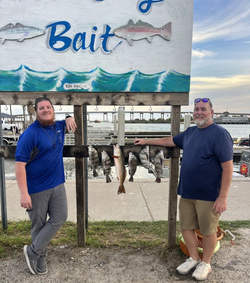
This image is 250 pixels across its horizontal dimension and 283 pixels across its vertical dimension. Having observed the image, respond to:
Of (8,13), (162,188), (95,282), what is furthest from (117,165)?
(162,188)

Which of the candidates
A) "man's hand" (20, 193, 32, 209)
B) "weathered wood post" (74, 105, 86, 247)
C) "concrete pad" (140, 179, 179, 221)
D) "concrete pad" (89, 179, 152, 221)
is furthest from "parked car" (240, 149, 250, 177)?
"man's hand" (20, 193, 32, 209)

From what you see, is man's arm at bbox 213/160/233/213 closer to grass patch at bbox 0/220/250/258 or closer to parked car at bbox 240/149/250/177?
grass patch at bbox 0/220/250/258

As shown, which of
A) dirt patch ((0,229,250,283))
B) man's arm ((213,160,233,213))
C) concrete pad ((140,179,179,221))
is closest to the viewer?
man's arm ((213,160,233,213))

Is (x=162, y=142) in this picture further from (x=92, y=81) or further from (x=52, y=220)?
(x=52, y=220)

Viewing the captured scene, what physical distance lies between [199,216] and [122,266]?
116 centimetres

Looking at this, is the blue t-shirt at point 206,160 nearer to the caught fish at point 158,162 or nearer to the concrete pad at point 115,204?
the caught fish at point 158,162

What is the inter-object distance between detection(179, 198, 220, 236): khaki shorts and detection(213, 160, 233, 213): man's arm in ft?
0.38

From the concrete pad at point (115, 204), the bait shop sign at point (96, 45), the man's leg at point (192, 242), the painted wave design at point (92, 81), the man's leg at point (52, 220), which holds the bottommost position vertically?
the concrete pad at point (115, 204)

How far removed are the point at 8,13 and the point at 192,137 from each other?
107 inches

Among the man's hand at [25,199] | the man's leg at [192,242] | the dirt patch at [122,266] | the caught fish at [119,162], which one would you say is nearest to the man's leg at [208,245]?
the man's leg at [192,242]

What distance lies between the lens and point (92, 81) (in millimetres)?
2895

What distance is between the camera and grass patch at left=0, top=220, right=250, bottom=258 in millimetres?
3191

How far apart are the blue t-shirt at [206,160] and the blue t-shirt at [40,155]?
4.81ft

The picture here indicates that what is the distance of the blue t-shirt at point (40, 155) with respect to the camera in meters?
2.29
